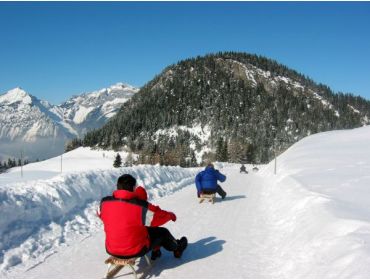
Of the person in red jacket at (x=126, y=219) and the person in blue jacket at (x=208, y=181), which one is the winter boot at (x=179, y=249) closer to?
the person in red jacket at (x=126, y=219)

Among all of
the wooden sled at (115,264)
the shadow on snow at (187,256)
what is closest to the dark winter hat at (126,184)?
the wooden sled at (115,264)

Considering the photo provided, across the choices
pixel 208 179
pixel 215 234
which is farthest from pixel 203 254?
pixel 208 179

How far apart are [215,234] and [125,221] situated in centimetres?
397

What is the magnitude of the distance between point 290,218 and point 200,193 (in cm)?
558

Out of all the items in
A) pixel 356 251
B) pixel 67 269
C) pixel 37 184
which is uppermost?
pixel 37 184

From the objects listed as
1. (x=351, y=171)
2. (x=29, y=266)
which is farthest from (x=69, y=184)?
(x=351, y=171)

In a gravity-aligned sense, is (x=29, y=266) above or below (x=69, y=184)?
below

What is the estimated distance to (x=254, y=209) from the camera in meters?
14.8

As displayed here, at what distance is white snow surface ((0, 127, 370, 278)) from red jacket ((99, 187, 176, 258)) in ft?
1.91

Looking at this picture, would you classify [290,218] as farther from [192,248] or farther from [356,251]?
[356,251]

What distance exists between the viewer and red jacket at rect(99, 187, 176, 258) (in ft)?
23.7

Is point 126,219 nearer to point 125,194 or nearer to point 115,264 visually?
point 125,194

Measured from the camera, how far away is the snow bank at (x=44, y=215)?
9.20 m

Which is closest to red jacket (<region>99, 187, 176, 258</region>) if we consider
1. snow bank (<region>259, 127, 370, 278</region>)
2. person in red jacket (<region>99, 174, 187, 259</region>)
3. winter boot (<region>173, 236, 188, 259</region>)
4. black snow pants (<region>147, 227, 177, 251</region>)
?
person in red jacket (<region>99, 174, 187, 259</region>)
